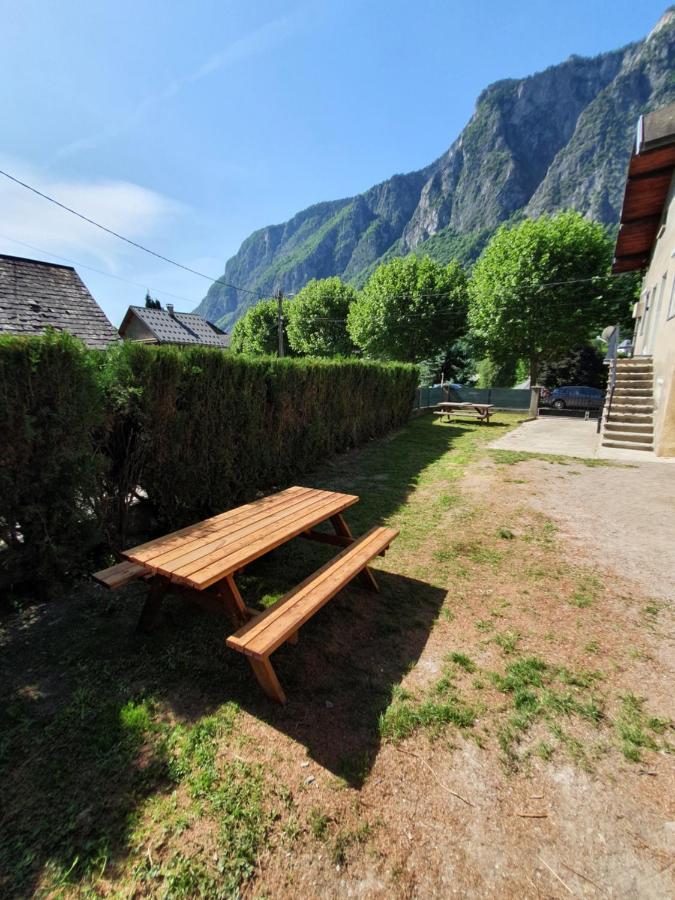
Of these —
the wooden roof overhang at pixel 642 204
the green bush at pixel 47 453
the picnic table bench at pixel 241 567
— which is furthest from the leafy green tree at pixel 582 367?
the green bush at pixel 47 453

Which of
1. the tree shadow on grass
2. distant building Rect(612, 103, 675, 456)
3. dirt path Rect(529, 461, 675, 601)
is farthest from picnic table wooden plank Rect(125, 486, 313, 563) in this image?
distant building Rect(612, 103, 675, 456)

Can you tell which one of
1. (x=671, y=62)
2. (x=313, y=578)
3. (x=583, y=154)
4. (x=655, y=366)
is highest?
(x=671, y=62)

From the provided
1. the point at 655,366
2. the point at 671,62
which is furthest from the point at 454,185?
the point at 655,366

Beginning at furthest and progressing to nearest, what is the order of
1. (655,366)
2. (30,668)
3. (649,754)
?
(655,366), (30,668), (649,754)

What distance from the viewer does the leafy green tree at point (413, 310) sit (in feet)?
83.1

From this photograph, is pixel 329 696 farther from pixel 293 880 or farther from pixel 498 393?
pixel 498 393

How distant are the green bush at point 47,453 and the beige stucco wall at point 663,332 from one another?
34.0 ft

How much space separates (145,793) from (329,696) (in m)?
0.95

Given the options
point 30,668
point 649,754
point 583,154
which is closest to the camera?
point 649,754

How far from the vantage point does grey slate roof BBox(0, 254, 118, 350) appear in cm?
971

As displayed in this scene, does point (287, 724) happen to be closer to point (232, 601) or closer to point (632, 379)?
point (232, 601)

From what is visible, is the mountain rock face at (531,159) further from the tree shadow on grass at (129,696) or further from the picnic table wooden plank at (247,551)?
the tree shadow on grass at (129,696)

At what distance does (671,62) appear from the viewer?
103 metres

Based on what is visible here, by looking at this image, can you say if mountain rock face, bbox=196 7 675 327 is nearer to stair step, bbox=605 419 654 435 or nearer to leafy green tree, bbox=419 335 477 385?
leafy green tree, bbox=419 335 477 385
